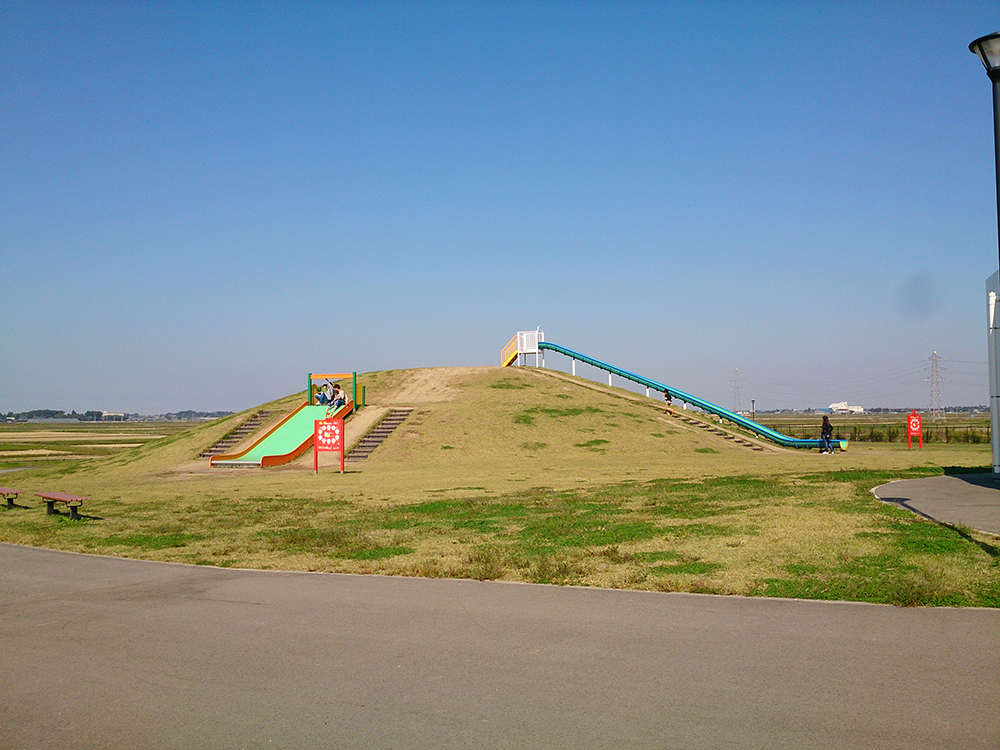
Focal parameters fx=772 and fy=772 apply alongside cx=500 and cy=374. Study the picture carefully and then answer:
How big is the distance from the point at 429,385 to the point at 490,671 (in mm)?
44260

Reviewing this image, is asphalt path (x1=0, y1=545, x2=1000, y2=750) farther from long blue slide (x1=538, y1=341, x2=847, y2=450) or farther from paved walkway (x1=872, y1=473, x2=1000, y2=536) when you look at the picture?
long blue slide (x1=538, y1=341, x2=847, y2=450)

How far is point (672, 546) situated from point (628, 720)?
21.7ft

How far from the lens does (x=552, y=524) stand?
47.2 feet

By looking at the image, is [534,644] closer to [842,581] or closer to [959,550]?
[842,581]

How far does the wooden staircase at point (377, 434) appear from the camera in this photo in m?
35.4

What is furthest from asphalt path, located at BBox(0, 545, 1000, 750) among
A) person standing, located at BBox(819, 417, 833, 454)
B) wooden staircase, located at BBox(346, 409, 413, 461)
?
person standing, located at BBox(819, 417, 833, 454)

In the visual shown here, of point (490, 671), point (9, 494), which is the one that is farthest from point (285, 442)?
point (490, 671)

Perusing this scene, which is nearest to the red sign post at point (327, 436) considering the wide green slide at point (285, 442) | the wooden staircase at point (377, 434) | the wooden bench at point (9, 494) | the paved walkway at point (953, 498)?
the wide green slide at point (285, 442)

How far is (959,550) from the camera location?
10281 mm

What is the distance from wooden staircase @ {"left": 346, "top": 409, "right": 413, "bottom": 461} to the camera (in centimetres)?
3544

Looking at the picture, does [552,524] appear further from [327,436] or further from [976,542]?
[327,436]

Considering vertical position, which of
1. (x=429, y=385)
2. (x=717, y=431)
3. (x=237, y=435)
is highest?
(x=429, y=385)

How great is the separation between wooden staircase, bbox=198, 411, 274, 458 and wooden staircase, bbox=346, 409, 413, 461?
24.0 feet

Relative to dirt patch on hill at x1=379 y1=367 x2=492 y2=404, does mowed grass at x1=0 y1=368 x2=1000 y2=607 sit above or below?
below
